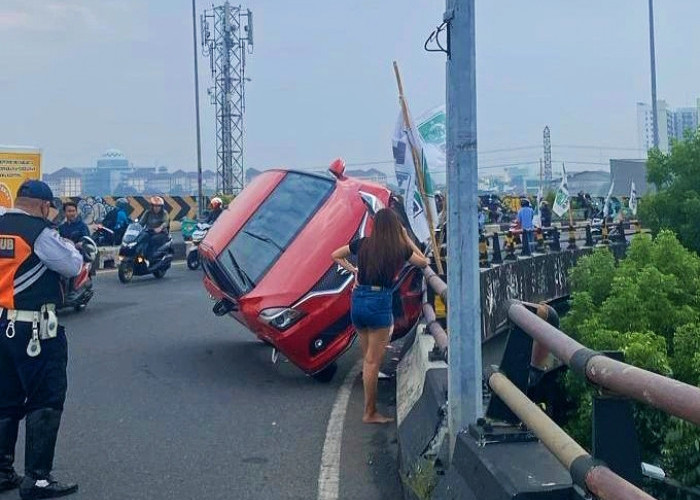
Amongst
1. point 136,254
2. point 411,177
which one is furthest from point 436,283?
point 136,254

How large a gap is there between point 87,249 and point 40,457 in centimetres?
719

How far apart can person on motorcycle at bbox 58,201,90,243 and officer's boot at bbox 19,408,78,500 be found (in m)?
9.04

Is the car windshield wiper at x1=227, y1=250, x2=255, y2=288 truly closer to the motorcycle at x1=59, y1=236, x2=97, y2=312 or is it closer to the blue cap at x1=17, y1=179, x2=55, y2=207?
the blue cap at x1=17, y1=179, x2=55, y2=207

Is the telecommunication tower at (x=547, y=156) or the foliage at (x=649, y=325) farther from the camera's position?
the telecommunication tower at (x=547, y=156)

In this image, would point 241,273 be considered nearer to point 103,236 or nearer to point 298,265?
point 298,265

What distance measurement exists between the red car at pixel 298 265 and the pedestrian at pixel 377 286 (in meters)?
1.12

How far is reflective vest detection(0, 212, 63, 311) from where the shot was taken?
247 inches

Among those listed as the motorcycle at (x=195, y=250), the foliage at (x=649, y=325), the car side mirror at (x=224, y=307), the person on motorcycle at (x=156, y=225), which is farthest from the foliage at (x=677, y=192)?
the motorcycle at (x=195, y=250)

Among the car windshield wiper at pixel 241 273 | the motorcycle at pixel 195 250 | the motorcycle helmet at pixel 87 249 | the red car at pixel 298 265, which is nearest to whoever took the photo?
the red car at pixel 298 265

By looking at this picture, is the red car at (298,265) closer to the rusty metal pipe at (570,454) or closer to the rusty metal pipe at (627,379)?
the rusty metal pipe at (570,454)

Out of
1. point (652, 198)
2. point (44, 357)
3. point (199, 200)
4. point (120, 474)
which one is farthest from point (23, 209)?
point (199, 200)

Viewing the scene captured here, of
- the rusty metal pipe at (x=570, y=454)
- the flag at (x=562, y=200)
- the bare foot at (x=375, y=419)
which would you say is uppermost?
the flag at (x=562, y=200)

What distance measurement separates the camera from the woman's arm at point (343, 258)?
877cm

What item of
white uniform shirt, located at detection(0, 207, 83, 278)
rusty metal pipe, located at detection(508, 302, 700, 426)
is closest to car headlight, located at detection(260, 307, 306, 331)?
white uniform shirt, located at detection(0, 207, 83, 278)
